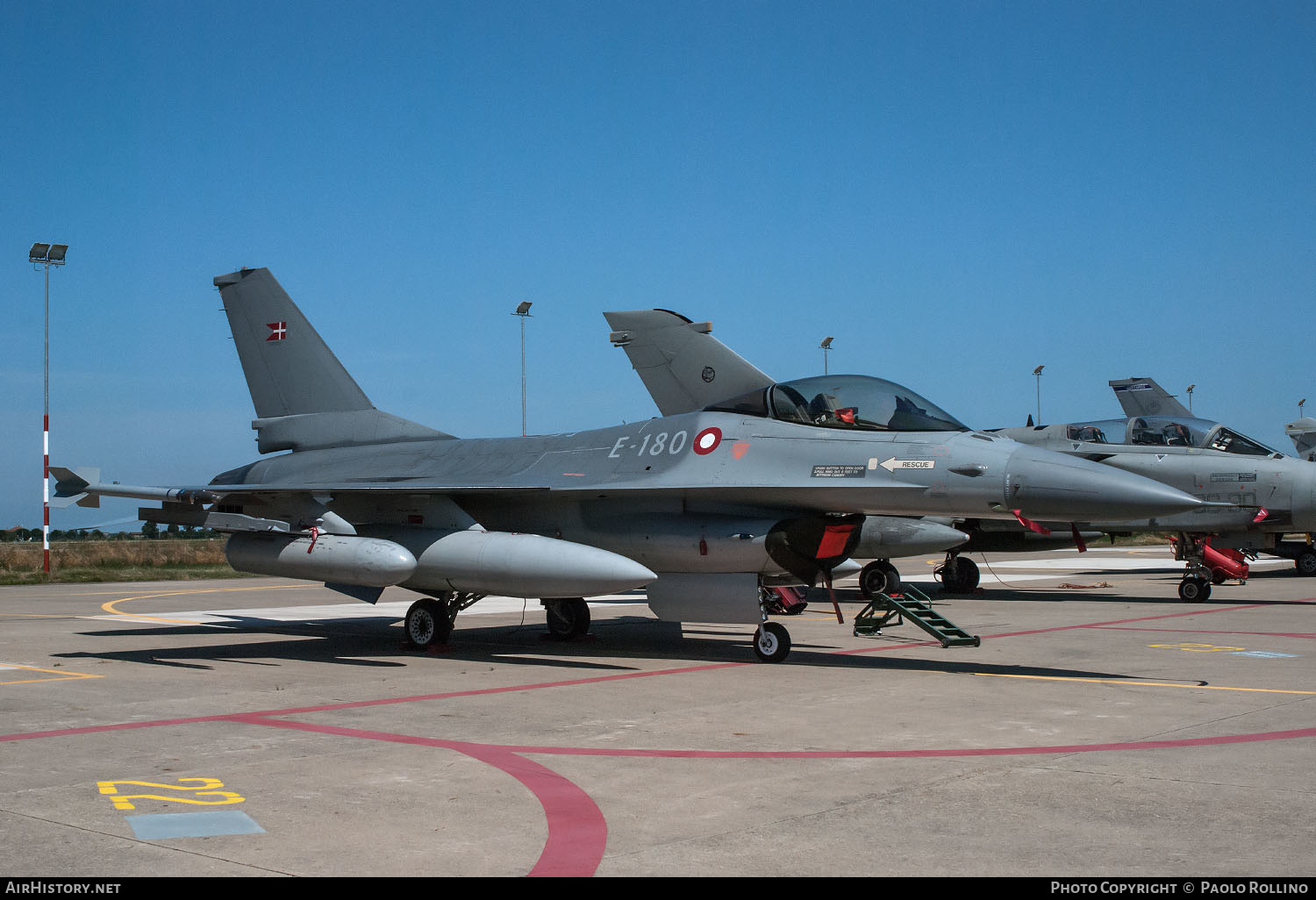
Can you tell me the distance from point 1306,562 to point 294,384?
2432 centimetres

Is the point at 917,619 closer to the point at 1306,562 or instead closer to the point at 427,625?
the point at 427,625

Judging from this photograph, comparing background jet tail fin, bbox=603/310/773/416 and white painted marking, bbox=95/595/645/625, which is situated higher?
background jet tail fin, bbox=603/310/773/416

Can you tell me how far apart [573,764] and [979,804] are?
231cm

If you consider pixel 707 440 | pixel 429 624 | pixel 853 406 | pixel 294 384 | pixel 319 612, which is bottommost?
pixel 319 612

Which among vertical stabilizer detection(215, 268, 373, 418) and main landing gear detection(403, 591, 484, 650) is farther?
vertical stabilizer detection(215, 268, 373, 418)

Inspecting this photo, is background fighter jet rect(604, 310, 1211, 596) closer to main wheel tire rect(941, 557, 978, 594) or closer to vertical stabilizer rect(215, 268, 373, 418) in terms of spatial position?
main wheel tire rect(941, 557, 978, 594)

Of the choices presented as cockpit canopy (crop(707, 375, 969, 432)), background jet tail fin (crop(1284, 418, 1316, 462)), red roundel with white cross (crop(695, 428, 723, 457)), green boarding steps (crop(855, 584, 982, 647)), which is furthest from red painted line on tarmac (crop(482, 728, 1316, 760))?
background jet tail fin (crop(1284, 418, 1316, 462))

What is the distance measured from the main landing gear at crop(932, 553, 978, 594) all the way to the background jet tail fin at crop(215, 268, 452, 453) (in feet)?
37.2

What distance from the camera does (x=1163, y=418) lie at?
20500 millimetres

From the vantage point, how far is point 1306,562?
27844 mm

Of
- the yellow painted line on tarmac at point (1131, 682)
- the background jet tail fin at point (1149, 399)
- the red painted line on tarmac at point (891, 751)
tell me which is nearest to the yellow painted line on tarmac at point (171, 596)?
the red painted line on tarmac at point (891, 751)

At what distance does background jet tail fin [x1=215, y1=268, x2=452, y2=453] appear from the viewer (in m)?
15.5

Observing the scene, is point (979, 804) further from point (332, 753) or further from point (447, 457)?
point (447, 457)

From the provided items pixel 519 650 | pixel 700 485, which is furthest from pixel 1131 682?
pixel 519 650
